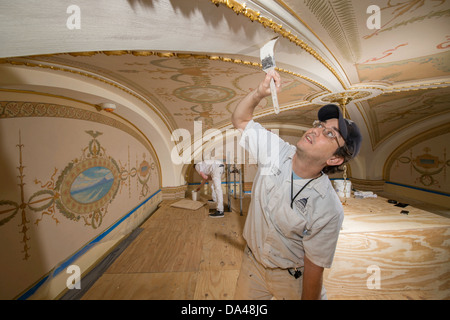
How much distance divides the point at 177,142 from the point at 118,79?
3.15 meters

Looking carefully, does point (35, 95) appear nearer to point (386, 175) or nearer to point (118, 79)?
point (118, 79)

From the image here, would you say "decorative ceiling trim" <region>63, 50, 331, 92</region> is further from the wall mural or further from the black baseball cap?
the wall mural

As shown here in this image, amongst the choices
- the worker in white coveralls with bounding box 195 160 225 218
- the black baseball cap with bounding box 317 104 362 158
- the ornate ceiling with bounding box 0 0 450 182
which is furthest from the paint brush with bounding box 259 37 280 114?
the worker in white coveralls with bounding box 195 160 225 218

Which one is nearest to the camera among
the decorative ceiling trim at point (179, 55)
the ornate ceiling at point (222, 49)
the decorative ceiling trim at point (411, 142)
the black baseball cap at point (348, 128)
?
the ornate ceiling at point (222, 49)

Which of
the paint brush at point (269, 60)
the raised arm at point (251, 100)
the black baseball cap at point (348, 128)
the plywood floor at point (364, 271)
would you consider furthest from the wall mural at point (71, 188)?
the black baseball cap at point (348, 128)

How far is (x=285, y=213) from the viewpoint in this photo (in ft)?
4.06

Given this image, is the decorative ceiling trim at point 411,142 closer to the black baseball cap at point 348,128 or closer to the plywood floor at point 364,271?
the plywood floor at point 364,271

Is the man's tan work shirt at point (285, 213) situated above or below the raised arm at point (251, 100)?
below

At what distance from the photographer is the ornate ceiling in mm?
935

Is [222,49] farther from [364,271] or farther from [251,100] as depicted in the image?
[364,271]

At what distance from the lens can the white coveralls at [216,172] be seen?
4609 millimetres

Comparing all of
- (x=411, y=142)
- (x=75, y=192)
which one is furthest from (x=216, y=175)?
(x=411, y=142)

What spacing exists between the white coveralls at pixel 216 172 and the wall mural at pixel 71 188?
201 centimetres
